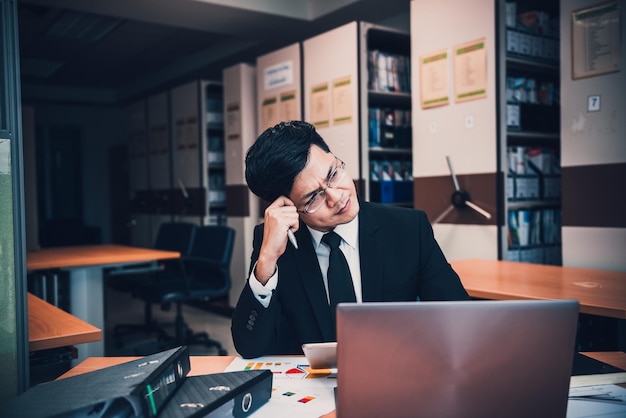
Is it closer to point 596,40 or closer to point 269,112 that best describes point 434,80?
point 596,40

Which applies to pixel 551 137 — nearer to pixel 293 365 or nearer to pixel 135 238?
pixel 293 365

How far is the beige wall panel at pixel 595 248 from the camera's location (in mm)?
2666

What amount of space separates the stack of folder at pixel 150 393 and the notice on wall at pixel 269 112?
379 cm

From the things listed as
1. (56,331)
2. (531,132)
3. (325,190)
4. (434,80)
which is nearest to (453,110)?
(434,80)

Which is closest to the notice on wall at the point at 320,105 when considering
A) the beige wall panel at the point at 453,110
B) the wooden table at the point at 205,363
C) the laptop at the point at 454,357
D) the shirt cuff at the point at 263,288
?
the beige wall panel at the point at 453,110

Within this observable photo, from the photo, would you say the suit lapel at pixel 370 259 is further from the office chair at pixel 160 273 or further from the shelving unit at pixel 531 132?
the office chair at pixel 160 273

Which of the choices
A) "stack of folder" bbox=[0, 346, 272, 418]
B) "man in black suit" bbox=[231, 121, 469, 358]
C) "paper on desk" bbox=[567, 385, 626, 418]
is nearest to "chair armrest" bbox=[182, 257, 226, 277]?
"man in black suit" bbox=[231, 121, 469, 358]

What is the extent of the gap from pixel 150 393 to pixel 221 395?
13cm

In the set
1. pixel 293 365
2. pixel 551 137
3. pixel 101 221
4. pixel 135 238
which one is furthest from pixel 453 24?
pixel 101 221

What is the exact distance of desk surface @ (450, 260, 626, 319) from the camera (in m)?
1.93

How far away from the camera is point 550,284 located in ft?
7.47

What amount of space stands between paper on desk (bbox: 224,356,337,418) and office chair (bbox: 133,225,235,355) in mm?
2582

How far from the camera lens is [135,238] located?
743 centimetres

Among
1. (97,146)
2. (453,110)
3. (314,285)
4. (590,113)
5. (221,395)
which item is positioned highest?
(97,146)
